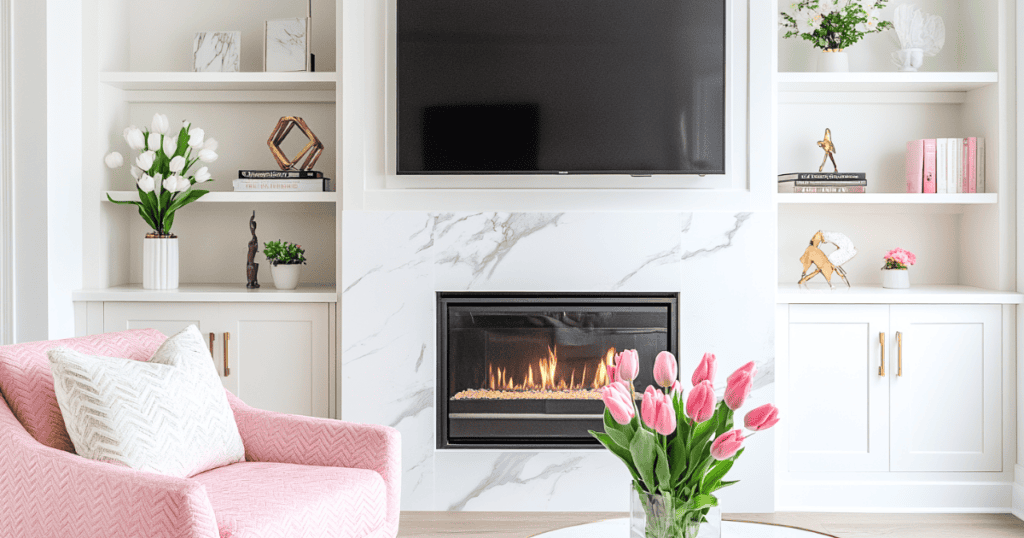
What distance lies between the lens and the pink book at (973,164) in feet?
9.73

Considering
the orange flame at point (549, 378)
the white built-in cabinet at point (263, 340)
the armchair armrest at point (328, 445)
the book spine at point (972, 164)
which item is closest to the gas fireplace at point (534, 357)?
the orange flame at point (549, 378)

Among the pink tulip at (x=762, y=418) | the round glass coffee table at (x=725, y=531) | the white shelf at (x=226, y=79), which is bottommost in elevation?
the round glass coffee table at (x=725, y=531)

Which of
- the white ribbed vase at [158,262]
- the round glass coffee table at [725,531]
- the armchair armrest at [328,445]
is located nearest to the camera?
the round glass coffee table at [725,531]

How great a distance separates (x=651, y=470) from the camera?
1242mm

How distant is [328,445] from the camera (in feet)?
6.47

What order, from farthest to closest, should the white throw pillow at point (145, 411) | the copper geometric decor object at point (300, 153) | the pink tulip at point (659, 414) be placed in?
the copper geometric decor object at point (300, 153) < the white throw pillow at point (145, 411) < the pink tulip at point (659, 414)

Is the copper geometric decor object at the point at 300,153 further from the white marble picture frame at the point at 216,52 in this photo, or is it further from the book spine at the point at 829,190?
the book spine at the point at 829,190

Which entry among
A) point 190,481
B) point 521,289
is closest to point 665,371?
point 190,481

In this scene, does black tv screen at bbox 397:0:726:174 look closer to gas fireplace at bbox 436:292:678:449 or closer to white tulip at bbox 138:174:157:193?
gas fireplace at bbox 436:292:678:449

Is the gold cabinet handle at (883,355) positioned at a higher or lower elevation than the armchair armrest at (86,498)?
higher

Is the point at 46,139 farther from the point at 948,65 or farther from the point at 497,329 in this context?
the point at 948,65

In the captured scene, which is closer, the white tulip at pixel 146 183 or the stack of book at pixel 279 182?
the white tulip at pixel 146 183

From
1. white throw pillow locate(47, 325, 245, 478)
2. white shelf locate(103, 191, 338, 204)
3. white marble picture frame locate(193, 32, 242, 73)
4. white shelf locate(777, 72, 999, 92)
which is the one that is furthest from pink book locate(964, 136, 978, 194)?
white marble picture frame locate(193, 32, 242, 73)

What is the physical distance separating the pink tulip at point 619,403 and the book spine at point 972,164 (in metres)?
2.50
